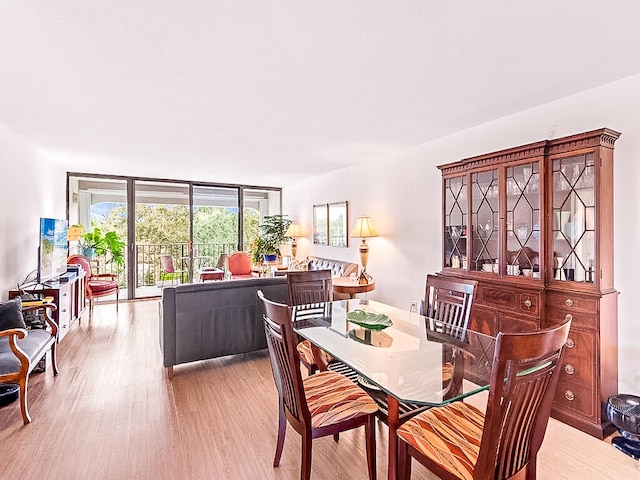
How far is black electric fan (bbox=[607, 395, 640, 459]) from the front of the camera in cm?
214

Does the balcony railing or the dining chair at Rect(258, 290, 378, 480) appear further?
the balcony railing

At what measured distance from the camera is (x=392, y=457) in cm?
162

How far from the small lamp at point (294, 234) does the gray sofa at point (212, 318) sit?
12.1 feet

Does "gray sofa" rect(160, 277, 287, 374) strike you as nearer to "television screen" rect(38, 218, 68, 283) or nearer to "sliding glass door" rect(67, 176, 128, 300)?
"television screen" rect(38, 218, 68, 283)

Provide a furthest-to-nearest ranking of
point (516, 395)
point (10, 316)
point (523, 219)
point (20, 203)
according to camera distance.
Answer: point (20, 203) → point (523, 219) → point (10, 316) → point (516, 395)

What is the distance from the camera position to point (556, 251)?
271 centimetres

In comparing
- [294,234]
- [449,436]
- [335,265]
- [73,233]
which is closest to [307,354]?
[449,436]

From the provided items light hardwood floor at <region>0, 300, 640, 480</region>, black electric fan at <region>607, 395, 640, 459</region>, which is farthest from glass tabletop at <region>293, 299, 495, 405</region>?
black electric fan at <region>607, 395, 640, 459</region>

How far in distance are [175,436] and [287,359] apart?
1.28 m

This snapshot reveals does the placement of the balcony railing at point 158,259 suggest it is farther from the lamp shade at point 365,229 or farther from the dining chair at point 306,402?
the dining chair at point 306,402

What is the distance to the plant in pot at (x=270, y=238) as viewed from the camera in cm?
752

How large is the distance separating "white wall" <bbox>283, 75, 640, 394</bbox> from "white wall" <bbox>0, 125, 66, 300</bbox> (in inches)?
172

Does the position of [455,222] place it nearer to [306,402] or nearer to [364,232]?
[364,232]

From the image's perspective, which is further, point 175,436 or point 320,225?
point 320,225
